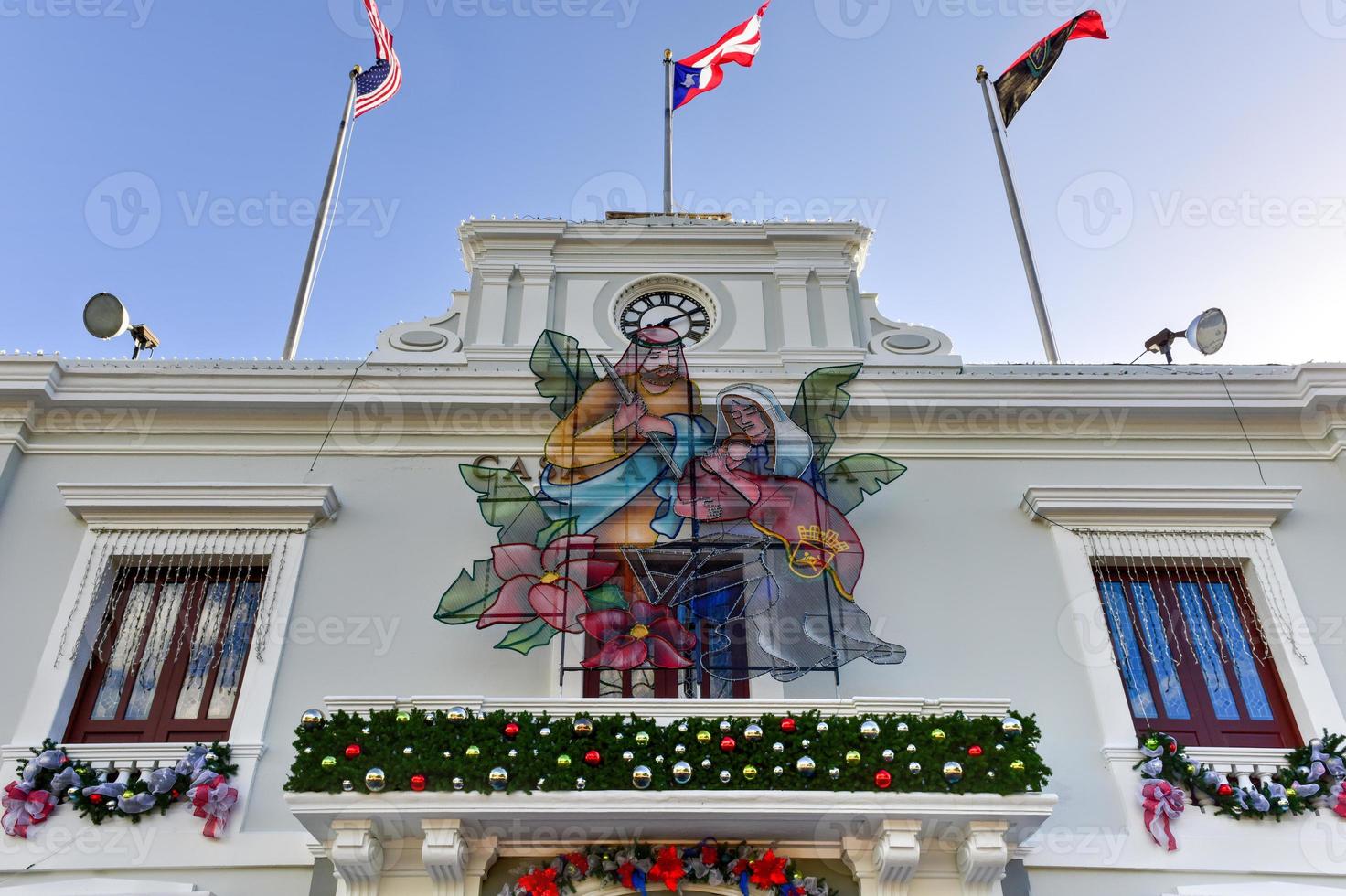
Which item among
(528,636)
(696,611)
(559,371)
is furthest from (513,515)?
(696,611)

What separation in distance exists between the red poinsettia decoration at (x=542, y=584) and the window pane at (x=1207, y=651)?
4.68 meters

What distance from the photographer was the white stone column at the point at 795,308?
422 inches

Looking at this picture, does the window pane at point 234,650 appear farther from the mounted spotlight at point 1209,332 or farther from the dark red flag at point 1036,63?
the dark red flag at point 1036,63

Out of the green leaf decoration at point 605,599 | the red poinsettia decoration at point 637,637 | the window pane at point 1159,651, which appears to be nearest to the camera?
the red poinsettia decoration at point 637,637

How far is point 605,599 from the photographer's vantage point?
8.50 metres

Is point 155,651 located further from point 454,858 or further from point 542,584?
point 454,858

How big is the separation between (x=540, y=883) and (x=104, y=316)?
7023 mm

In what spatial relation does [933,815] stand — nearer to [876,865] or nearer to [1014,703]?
[876,865]

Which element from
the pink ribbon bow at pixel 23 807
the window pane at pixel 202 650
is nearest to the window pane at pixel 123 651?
the window pane at pixel 202 650

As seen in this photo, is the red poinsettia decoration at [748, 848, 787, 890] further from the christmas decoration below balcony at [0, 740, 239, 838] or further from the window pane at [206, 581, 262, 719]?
the window pane at [206, 581, 262, 719]

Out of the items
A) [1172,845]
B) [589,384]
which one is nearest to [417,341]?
[589,384]

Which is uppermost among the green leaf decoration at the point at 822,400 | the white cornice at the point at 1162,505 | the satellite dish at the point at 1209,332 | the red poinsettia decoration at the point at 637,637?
the satellite dish at the point at 1209,332

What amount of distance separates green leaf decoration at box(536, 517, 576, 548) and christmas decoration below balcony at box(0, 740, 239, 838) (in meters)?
2.77

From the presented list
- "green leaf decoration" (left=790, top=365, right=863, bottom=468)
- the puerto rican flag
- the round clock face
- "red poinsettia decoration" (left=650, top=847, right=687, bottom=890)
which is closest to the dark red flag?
the puerto rican flag
